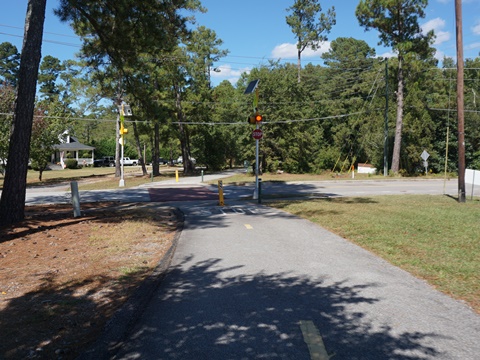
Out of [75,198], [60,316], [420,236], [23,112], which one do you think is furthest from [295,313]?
[75,198]

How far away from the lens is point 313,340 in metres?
3.79

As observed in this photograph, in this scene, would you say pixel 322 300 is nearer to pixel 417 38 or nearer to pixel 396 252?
pixel 396 252

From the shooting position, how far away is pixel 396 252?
7.43 meters

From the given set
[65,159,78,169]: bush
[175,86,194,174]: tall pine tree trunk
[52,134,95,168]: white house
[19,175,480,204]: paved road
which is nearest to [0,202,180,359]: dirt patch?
[19,175,480,204]: paved road

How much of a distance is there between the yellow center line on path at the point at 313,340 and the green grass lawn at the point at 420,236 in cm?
204

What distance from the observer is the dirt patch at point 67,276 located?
395cm

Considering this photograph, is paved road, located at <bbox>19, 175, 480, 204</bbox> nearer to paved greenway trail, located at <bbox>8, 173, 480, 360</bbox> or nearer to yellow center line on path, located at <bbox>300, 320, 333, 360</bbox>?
paved greenway trail, located at <bbox>8, 173, 480, 360</bbox>

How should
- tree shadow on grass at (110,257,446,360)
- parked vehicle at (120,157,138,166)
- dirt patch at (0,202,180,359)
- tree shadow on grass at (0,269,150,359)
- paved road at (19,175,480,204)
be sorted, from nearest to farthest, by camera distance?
tree shadow on grass at (110,257,446,360), tree shadow on grass at (0,269,150,359), dirt patch at (0,202,180,359), paved road at (19,175,480,204), parked vehicle at (120,157,138,166)

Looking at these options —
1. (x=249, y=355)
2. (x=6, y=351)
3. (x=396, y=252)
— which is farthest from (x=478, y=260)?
(x=6, y=351)

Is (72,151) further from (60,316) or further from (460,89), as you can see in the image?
(60,316)

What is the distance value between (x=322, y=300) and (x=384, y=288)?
1.04 metres

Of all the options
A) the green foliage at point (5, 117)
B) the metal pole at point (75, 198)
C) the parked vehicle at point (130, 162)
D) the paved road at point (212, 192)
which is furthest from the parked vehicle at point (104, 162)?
the metal pole at point (75, 198)

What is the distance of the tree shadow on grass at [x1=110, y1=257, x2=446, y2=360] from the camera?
→ 11.8 ft

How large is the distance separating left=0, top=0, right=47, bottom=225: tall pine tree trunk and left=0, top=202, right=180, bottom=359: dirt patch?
0.78 m
